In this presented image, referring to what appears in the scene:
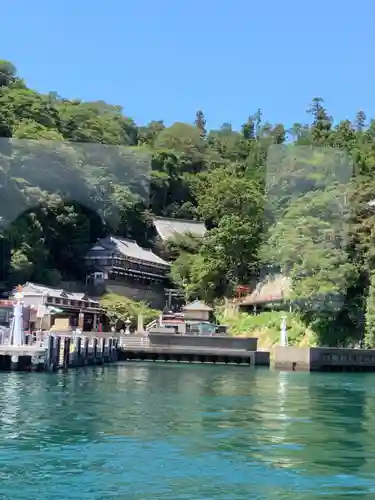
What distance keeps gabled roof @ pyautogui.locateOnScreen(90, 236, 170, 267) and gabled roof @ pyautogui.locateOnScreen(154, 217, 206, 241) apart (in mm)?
2530

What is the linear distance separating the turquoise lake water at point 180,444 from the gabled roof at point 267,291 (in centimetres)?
2958

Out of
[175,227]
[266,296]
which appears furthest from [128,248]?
[266,296]

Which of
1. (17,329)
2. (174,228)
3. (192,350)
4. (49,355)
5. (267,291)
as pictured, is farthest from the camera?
(174,228)

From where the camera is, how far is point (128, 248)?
61.0 metres

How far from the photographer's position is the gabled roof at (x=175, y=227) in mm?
65500

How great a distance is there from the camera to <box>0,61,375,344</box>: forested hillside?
4331cm

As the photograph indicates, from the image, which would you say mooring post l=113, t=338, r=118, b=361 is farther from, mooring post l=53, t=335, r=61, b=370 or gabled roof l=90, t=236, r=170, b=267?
gabled roof l=90, t=236, r=170, b=267

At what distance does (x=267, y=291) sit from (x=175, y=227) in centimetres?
1486

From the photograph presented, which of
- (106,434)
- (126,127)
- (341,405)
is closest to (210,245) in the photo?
(126,127)

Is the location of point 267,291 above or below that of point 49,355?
above

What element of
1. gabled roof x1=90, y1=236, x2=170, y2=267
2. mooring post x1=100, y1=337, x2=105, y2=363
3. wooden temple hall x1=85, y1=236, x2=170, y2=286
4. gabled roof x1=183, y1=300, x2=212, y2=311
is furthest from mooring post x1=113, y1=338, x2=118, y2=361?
gabled roof x1=90, y1=236, x2=170, y2=267

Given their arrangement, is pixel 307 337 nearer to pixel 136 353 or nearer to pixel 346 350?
pixel 346 350

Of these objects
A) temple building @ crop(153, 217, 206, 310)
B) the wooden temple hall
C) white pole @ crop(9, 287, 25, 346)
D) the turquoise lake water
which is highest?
temple building @ crop(153, 217, 206, 310)

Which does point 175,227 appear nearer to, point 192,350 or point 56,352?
point 192,350
